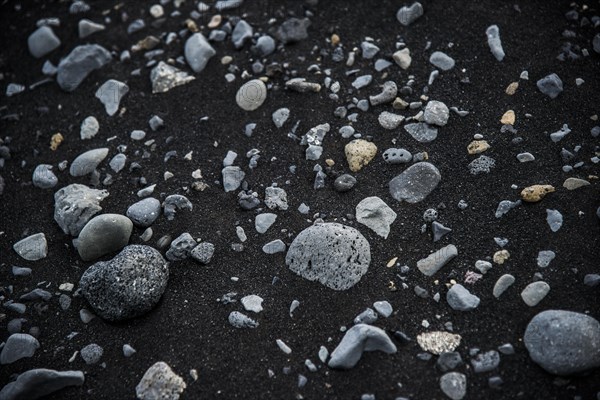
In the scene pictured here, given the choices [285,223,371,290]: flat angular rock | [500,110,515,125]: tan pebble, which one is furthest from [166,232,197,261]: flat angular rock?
[500,110,515,125]: tan pebble

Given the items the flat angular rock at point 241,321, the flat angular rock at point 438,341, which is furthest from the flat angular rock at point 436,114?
the flat angular rock at point 241,321

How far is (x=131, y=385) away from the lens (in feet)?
7.74

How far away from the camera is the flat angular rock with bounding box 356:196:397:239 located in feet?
8.77

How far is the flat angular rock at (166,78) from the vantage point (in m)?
3.37

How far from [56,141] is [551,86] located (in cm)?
310

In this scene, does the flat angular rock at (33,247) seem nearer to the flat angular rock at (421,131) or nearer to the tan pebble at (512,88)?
the flat angular rock at (421,131)

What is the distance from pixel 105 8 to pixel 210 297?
2570 mm

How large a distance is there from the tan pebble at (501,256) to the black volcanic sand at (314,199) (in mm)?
29

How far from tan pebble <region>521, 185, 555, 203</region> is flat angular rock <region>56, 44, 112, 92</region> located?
2.87m

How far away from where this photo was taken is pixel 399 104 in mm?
3043

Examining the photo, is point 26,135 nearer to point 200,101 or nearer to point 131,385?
point 200,101

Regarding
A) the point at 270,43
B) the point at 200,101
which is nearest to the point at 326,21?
the point at 270,43

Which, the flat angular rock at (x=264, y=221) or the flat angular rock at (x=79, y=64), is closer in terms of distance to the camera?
the flat angular rock at (x=264, y=221)

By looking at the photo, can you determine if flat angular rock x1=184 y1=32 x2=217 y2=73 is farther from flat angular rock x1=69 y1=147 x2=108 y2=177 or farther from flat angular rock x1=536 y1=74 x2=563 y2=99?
flat angular rock x1=536 y1=74 x2=563 y2=99
